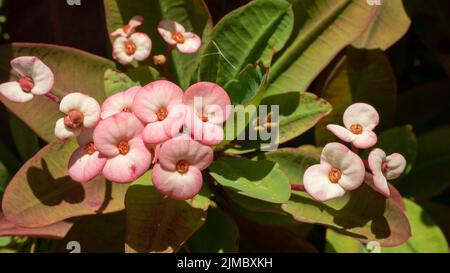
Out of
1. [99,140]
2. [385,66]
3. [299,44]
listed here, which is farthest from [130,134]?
[385,66]

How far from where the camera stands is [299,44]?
1.35 m

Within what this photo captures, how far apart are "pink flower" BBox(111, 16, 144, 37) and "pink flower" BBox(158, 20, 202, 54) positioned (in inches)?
2.0

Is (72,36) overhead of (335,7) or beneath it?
beneath

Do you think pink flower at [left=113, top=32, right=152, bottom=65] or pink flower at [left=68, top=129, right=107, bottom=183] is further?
pink flower at [left=113, top=32, right=152, bottom=65]

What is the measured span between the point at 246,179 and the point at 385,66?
50 centimetres

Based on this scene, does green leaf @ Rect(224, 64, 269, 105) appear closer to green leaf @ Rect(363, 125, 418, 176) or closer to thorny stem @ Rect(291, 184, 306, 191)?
thorny stem @ Rect(291, 184, 306, 191)

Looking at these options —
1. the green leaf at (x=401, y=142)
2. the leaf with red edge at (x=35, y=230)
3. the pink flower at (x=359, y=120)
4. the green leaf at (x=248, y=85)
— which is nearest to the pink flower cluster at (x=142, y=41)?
the green leaf at (x=248, y=85)

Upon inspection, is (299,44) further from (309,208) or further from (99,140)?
(99,140)

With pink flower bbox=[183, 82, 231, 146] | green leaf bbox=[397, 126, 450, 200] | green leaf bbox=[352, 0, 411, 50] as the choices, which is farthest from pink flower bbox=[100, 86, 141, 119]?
green leaf bbox=[397, 126, 450, 200]

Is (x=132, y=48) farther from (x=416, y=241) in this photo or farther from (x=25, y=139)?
(x=416, y=241)

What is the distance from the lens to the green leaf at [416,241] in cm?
142

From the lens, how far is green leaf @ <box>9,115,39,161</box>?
60.2 inches

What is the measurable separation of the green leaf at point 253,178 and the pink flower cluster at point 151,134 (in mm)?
176
